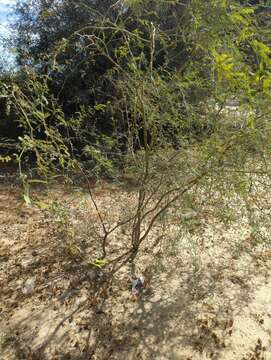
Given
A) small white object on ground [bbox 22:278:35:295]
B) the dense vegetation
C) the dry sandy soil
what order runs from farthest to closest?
small white object on ground [bbox 22:278:35:295] < the dry sandy soil < the dense vegetation

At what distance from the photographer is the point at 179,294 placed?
3.18m

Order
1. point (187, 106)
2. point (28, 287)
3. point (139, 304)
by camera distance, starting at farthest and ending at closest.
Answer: point (28, 287) < point (139, 304) < point (187, 106)

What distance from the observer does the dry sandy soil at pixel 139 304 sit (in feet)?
8.55

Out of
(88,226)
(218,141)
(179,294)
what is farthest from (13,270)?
(218,141)

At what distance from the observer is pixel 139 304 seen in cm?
304

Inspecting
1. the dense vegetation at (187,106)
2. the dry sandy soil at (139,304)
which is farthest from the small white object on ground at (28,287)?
the dense vegetation at (187,106)

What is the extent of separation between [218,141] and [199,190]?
58 centimetres

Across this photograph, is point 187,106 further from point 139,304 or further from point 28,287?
point 28,287

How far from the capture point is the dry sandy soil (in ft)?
8.55

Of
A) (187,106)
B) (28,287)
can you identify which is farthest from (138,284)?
(187,106)

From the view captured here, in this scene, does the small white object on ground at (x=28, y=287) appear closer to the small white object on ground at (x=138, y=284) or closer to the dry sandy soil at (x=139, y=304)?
the dry sandy soil at (x=139, y=304)

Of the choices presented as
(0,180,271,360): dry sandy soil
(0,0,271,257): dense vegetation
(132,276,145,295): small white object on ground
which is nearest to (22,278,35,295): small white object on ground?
(0,180,271,360): dry sandy soil

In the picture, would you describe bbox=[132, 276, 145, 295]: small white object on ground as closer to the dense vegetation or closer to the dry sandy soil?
the dry sandy soil

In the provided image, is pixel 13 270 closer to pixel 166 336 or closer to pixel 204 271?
pixel 166 336
